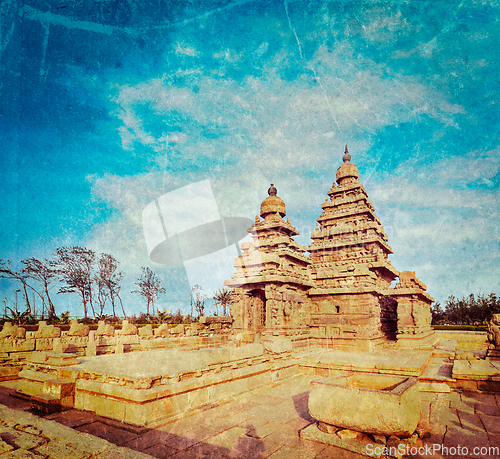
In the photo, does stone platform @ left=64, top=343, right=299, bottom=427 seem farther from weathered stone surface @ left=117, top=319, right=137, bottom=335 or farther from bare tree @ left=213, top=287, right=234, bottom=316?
bare tree @ left=213, top=287, right=234, bottom=316

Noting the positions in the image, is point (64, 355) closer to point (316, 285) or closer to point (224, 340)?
point (224, 340)

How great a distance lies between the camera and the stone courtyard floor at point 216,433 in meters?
3.40

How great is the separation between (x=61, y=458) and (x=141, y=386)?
1.59 metres

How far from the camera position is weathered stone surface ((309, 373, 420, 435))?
3766mm

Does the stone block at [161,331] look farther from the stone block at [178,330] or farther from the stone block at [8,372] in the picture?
the stone block at [8,372]

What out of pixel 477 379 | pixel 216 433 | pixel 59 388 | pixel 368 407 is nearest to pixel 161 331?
pixel 59 388

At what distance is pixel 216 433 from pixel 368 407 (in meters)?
2.15

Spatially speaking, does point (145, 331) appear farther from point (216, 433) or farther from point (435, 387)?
point (435, 387)

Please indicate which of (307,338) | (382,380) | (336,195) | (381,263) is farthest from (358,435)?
(336,195)

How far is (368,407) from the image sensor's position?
→ 12.8 ft

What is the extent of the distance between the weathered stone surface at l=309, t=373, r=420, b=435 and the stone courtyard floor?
0.35 m

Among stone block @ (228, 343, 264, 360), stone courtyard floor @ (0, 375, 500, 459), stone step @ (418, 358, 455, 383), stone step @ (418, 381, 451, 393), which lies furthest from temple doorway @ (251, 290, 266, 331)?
stone courtyard floor @ (0, 375, 500, 459)

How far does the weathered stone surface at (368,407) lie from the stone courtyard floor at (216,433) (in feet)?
1.15

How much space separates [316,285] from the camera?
48.2 feet
